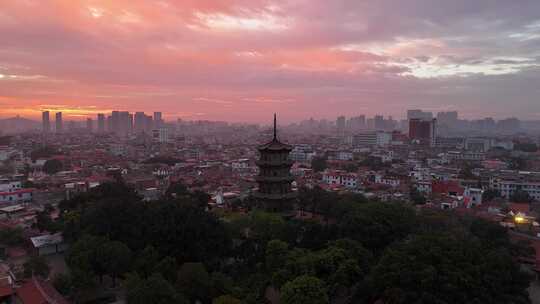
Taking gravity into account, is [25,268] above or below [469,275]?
below

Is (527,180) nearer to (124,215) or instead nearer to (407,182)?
(407,182)

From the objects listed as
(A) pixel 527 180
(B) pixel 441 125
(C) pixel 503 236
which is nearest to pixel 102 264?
(C) pixel 503 236

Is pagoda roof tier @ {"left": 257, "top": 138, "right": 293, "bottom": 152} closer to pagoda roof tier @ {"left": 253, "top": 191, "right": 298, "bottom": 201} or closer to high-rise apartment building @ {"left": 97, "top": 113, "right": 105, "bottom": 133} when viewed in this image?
pagoda roof tier @ {"left": 253, "top": 191, "right": 298, "bottom": 201}

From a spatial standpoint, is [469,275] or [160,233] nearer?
[469,275]

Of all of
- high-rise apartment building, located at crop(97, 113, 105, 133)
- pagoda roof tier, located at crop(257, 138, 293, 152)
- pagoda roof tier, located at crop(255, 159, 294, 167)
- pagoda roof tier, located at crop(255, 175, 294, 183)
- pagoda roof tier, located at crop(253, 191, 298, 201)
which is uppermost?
high-rise apartment building, located at crop(97, 113, 105, 133)

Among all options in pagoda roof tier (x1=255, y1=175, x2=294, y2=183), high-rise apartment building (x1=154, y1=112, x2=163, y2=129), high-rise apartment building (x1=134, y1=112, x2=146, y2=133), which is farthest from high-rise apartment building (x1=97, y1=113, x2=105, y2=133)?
pagoda roof tier (x1=255, y1=175, x2=294, y2=183)

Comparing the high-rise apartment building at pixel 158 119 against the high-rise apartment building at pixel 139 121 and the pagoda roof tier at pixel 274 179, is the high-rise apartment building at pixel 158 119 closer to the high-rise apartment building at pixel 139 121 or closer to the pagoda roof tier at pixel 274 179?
the high-rise apartment building at pixel 139 121

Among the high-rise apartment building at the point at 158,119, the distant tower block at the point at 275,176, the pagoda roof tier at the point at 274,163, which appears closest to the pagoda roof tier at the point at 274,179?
the distant tower block at the point at 275,176
